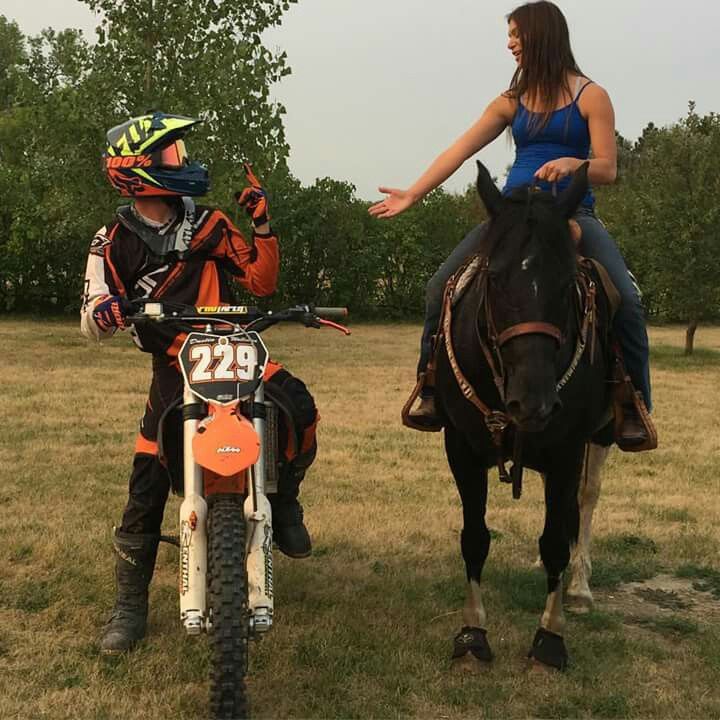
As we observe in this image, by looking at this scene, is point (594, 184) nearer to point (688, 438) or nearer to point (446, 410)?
point (446, 410)

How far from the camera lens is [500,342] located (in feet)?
11.0

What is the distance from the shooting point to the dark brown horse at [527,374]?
10.7ft

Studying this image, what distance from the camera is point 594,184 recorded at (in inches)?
164

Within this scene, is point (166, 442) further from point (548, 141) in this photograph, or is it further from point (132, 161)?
point (548, 141)

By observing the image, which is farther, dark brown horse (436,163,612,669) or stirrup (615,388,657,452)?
stirrup (615,388,657,452)

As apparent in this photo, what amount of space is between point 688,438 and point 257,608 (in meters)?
8.19

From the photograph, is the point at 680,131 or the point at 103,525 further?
the point at 680,131

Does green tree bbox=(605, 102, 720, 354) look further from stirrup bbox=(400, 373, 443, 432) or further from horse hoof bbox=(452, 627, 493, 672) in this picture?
horse hoof bbox=(452, 627, 493, 672)

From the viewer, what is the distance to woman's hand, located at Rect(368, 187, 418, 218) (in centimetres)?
443

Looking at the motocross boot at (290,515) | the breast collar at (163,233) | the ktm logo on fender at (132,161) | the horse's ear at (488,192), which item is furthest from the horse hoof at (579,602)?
the ktm logo on fender at (132,161)

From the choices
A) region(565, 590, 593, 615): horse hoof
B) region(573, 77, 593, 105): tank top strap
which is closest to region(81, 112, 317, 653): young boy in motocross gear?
region(573, 77, 593, 105): tank top strap

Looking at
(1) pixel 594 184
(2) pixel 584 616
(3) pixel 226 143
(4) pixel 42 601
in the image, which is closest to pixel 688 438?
(2) pixel 584 616

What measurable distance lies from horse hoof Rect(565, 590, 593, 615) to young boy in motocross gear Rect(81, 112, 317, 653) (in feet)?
5.85

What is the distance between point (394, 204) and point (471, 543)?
1798mm
